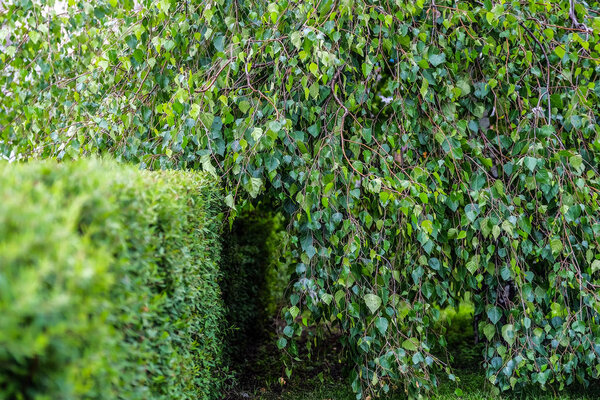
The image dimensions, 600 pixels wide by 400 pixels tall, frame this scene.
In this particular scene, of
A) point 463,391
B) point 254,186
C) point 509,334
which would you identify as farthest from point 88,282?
point 463,391

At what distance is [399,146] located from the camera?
278 cm

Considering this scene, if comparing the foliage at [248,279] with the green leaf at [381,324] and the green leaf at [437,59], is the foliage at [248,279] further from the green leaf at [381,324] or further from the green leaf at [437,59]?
the green leaf at [437,59]

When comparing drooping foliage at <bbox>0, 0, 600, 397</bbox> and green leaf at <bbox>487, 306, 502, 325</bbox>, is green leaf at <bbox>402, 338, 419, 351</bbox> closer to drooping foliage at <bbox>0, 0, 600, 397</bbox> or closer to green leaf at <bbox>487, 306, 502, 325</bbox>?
drooping foliage at <bbox>0, 0, 600, 397</bbox>

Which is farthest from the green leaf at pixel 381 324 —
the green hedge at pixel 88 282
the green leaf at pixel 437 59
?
the green leaf at pixel 437 59

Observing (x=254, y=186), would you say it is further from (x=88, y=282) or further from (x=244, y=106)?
(x=88, y=282)

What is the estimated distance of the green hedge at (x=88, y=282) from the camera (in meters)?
0.91

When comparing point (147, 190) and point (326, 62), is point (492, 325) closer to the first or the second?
point (326, 62)

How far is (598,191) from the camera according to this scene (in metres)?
2.71

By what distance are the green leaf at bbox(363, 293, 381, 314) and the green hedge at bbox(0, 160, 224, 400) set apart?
959mm

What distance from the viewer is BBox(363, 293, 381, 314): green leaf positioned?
2514 mm

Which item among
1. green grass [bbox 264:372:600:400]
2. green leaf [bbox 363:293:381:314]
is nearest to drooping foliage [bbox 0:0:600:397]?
green leaf [bbox 363:293:381:314]

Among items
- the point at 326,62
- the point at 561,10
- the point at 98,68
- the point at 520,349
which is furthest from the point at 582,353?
the point at 98,68

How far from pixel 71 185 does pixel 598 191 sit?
259 cm

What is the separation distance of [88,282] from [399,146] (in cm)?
209
